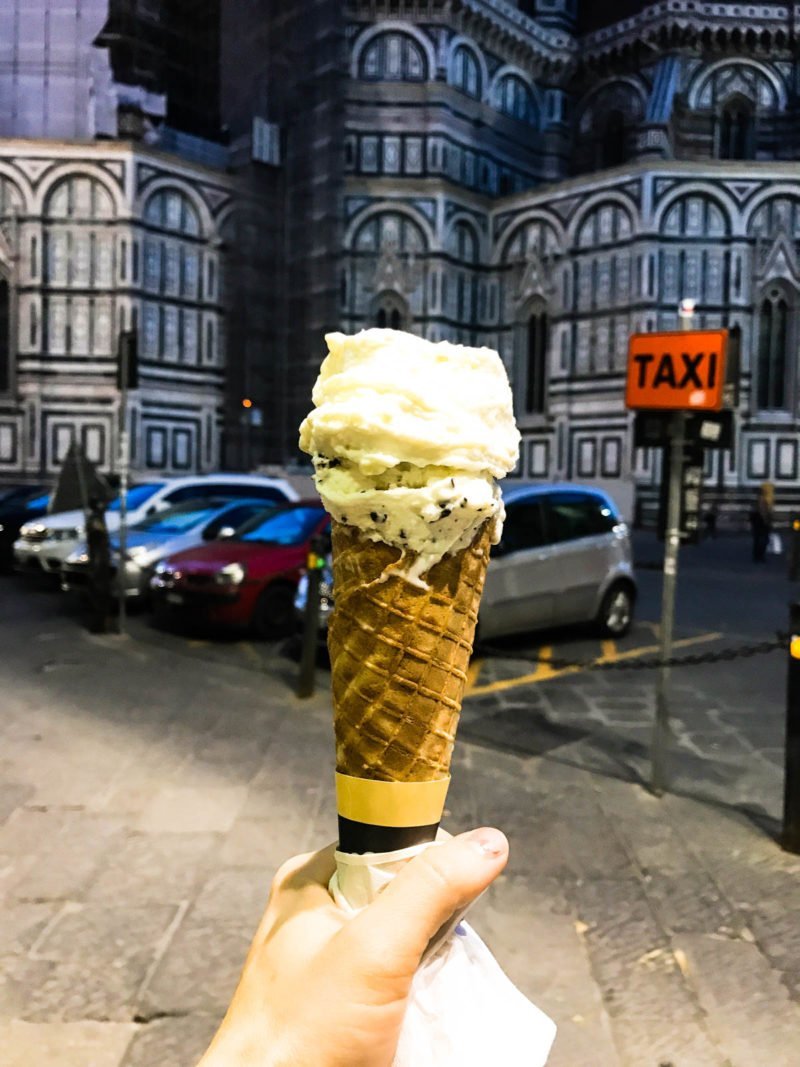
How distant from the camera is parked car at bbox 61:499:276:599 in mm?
9016

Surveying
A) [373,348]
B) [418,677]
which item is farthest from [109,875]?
[373,348]

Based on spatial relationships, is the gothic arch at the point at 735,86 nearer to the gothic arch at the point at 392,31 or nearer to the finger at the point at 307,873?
the gothic arch at the point at 392,31

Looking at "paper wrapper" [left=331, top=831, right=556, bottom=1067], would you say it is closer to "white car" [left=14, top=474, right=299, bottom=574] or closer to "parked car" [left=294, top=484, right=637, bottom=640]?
"parked car" [left=294, top=484, right=637, bottom=640]

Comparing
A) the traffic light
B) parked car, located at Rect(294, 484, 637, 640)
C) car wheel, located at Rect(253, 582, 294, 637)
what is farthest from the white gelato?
the traffic light

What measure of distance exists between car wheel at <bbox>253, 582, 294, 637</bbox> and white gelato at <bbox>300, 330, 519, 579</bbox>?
22.0 feet

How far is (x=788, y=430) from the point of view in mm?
23734

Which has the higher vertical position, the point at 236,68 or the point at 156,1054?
the point at 236,68

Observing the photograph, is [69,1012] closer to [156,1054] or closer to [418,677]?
[156,1054]

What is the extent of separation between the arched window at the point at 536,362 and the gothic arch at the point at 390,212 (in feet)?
12.3

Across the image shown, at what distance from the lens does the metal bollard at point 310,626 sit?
5.96 meters

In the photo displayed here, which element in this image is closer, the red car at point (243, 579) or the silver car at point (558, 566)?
the silver car at point (558, 566)

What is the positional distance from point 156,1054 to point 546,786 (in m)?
2.52

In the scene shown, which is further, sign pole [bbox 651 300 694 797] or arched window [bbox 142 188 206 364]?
arched window [bbox 142 188 206 364]

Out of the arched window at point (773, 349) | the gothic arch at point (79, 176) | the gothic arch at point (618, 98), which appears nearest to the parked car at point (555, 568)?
the arched window at point (773, 349)
